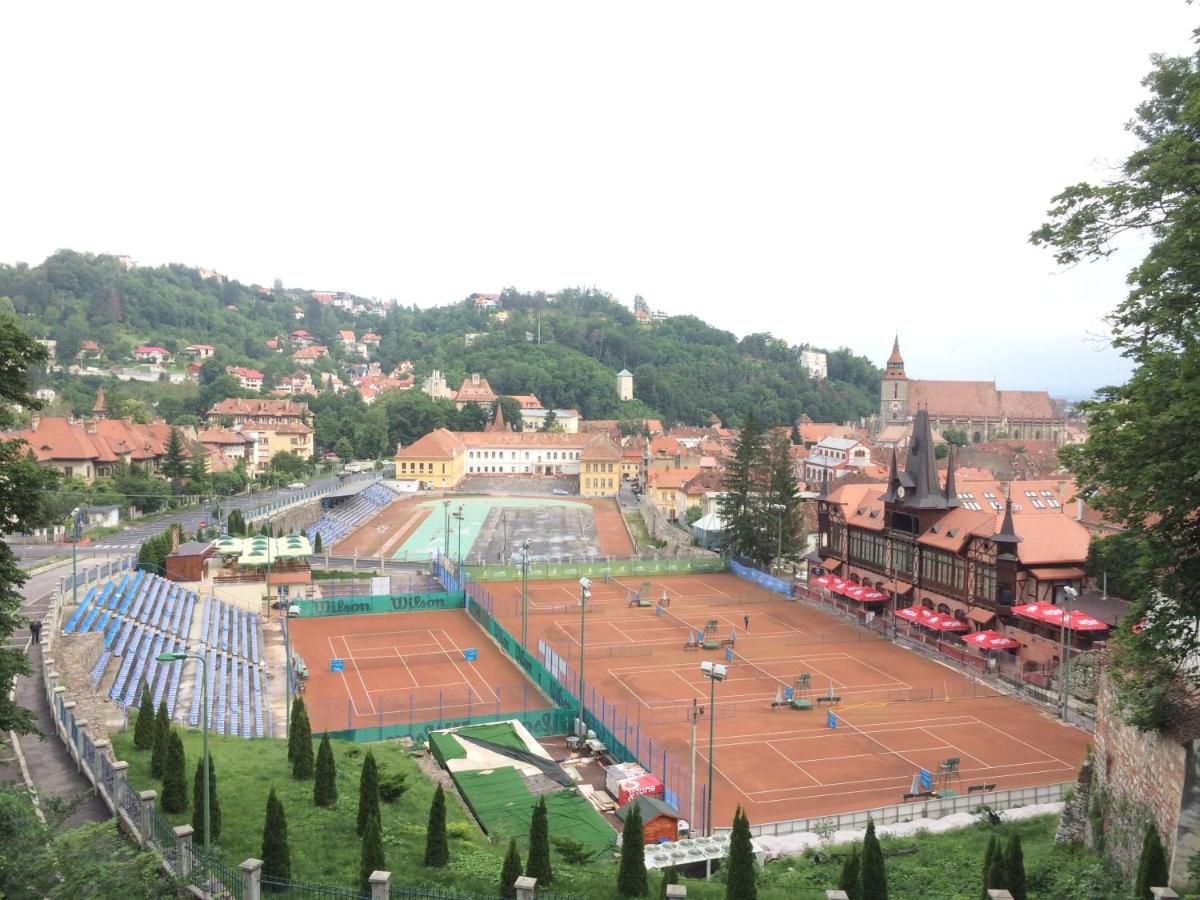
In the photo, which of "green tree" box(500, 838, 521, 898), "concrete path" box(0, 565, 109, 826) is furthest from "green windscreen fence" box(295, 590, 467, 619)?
"green tree" box(500, 838, 521, 898)

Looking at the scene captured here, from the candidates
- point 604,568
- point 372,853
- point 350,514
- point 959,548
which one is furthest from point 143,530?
point 372,853

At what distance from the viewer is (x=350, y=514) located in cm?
7275

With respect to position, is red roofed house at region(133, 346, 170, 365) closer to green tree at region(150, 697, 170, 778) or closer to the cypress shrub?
green tree at region(150, 697, 170, 778)

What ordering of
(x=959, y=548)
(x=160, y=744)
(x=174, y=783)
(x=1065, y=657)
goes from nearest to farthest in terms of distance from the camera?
(x=174, y=783) → (x=160, y=744) → (x=1065, y=657) → (x=959, y=548)

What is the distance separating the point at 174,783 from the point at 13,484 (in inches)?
240

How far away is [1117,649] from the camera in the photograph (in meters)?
16.9

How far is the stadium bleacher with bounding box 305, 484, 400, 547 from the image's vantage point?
63.1 meters

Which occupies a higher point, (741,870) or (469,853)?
(741,870)

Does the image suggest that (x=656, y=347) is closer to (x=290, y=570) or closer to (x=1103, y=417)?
(x=290, y=570)

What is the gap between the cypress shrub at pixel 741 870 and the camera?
1426cm

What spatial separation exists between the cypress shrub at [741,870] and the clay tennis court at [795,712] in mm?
8207

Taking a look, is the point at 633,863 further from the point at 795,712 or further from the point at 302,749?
the point at 795,712

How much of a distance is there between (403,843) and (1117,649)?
13333mm

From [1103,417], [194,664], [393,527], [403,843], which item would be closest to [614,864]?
[403,843]
